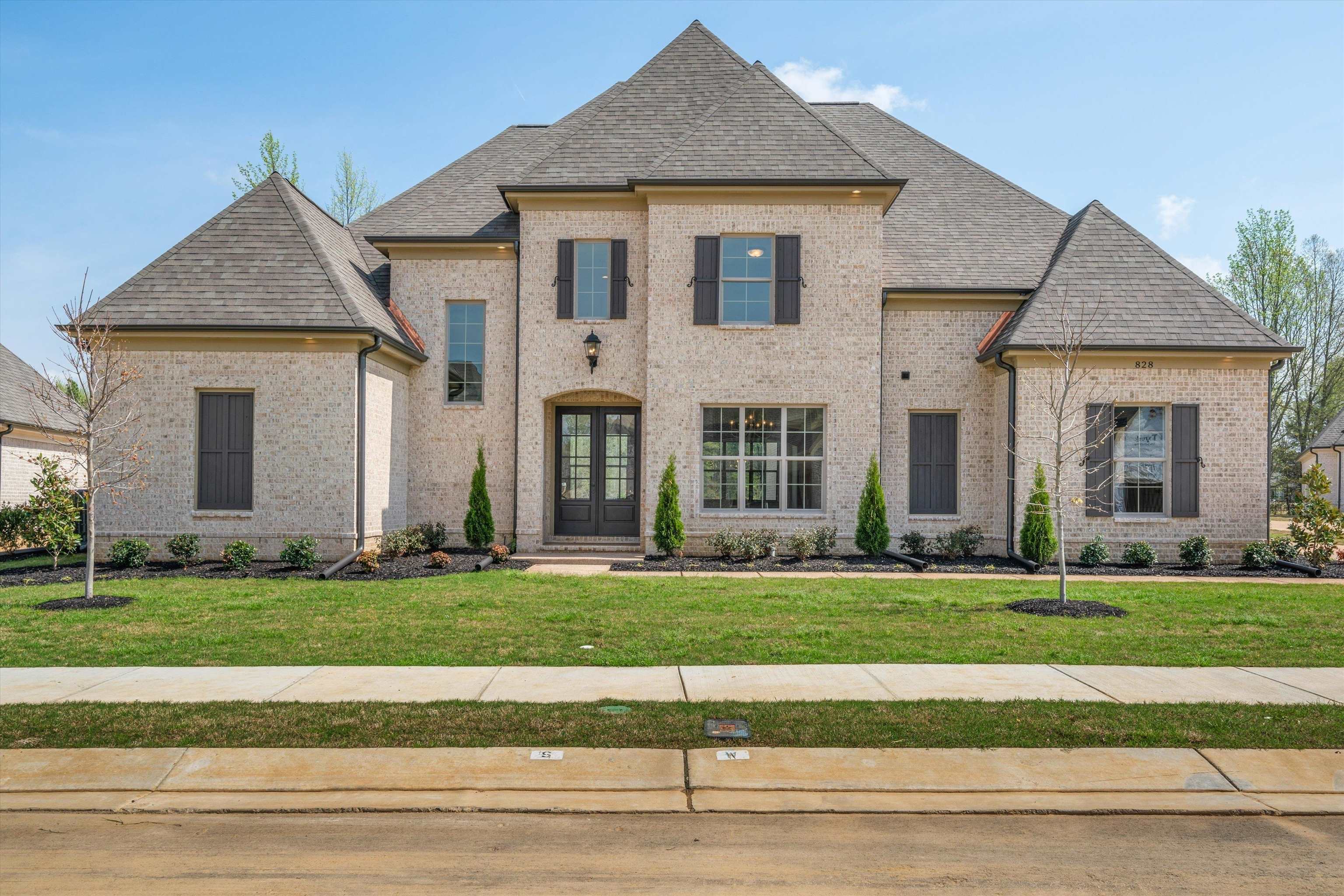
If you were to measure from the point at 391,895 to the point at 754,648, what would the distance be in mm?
4594

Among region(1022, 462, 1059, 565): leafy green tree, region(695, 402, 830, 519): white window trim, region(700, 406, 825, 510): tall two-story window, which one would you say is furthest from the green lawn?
region(700, 406, 825, 510): tall two-story window

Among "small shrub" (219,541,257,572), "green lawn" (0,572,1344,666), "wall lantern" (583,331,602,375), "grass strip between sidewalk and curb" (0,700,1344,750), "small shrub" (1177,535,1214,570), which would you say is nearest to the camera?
"grass strip between sidewalk and curb" (0,700,1344,750)

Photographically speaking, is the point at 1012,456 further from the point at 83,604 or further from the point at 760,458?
the point at 83,604

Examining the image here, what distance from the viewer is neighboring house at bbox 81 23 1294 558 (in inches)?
558

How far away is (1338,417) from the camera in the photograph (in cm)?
3181

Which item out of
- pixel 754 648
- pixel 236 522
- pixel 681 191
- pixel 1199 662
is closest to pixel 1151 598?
pixel 1199 662

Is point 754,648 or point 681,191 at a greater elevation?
point 681,191

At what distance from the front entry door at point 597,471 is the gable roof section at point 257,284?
344 cm

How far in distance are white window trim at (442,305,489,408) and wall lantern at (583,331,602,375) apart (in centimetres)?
220

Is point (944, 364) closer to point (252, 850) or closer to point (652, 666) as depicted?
point (652, 666)

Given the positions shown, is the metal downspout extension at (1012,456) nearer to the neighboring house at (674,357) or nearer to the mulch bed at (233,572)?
the neighboring house at (674,357)

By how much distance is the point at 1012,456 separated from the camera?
15.4m

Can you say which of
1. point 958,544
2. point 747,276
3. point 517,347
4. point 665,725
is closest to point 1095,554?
point 958,544

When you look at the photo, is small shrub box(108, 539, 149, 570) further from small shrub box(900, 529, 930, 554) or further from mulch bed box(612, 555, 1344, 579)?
small shrub box(900, 529, 930, 554)
